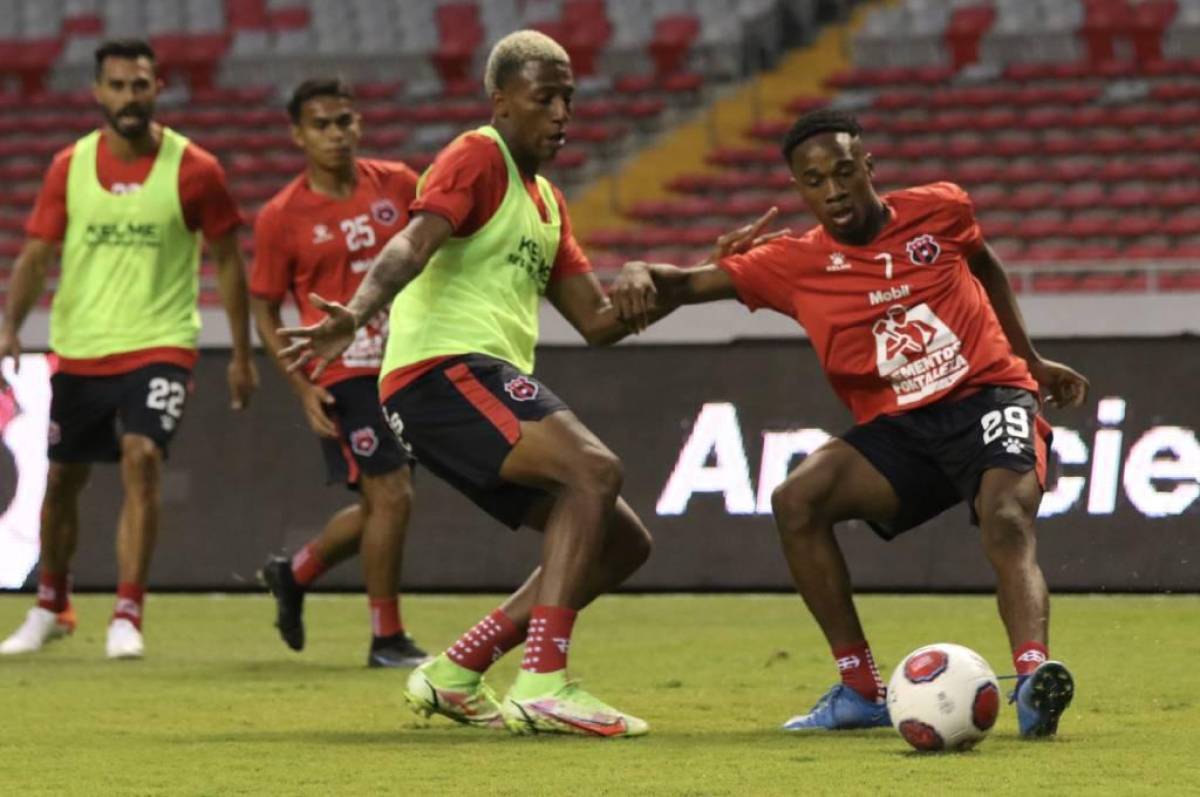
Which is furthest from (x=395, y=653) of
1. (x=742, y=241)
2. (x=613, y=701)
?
(x=742, y=241)

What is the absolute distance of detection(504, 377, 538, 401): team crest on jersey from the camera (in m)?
6.59

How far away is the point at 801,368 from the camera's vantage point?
36.6 ft

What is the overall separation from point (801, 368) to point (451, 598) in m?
2.27

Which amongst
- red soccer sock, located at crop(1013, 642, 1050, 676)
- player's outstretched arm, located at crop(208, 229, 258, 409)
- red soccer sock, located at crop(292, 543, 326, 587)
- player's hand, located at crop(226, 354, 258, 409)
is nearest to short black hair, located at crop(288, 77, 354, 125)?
player's outstretched arm, located at crop(208, 229, 258, 409)

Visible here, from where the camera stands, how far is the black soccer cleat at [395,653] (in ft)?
29.2

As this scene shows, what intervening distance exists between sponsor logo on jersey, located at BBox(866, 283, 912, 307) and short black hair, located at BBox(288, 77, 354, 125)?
10.2 feet

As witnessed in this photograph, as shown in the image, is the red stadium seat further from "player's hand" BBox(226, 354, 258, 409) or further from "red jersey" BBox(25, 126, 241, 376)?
"player's hand" BBox(226, 354, 258, 409)

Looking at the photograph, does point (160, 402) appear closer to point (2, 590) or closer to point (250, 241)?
point (2, 590)

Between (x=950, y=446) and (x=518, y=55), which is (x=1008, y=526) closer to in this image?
(x=950, y=446)

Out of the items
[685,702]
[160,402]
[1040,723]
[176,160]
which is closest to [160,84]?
[176,160]

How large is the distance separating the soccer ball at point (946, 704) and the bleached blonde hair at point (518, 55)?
2076 mm

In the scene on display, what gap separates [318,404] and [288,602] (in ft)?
3.18

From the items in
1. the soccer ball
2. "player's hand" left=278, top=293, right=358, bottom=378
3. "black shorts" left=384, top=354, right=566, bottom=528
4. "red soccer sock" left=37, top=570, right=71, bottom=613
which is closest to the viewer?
the soccer ball

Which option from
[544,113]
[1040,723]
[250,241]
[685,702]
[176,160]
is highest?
[544,113]
